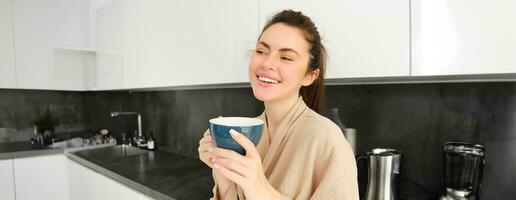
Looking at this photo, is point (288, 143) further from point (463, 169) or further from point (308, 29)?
point (463, 169)

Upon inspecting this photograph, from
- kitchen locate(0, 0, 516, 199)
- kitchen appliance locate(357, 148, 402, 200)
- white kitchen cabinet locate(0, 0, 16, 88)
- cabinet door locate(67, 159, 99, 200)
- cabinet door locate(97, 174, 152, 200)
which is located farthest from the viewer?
white kitchen cabinet locate(0, 0, 16, 88)

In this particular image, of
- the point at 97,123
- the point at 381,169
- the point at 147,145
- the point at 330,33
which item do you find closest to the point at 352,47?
the point at 330,33

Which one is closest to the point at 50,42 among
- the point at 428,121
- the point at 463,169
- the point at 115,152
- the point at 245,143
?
the point at 115,152

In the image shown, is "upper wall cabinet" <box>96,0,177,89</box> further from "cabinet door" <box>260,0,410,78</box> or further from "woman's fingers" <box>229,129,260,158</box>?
"woman's fingers" <box>229,129,260,158</box>

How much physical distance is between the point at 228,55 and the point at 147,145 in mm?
1490

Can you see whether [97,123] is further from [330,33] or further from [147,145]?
[330,33]

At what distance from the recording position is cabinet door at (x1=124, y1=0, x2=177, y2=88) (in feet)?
5.28

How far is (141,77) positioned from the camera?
185 centimetres

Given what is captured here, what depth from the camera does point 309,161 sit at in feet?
2.10

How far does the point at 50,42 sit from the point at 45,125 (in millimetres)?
748

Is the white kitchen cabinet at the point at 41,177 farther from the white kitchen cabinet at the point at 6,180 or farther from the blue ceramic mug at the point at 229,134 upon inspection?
the blue ceramic mug at the point at 229,134

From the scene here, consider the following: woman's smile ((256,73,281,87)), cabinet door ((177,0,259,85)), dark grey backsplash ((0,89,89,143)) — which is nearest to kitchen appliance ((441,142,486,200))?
woman's smile ((256,73,281,87))

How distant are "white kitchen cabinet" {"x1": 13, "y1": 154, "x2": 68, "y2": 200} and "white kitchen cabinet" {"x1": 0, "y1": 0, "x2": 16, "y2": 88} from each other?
653 millimetres

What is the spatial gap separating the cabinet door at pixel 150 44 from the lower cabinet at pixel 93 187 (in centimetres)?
58
